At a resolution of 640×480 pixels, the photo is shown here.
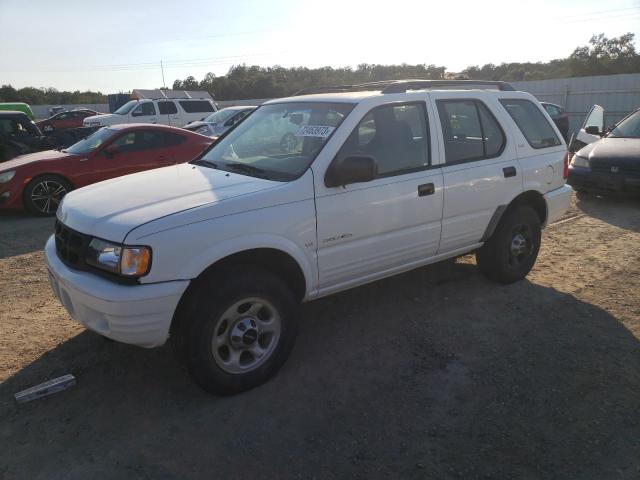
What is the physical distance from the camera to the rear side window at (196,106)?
1981 cm

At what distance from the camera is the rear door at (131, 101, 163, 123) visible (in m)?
18.5

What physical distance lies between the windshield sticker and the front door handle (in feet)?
2.78

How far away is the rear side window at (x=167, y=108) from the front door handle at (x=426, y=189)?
17.1 m

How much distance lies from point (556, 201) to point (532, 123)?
2.66 ft

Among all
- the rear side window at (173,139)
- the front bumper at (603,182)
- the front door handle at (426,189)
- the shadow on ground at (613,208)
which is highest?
the rear side window at (173,139)

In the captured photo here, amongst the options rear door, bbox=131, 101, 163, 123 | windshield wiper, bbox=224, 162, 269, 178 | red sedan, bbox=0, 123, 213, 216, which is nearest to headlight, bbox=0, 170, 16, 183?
red sedan, bbox=0, 123, 213, 216

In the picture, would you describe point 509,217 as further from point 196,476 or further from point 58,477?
point 58,477

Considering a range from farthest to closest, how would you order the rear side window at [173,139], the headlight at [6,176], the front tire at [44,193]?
the rear side window at [173,139]
the front tire at [44,193]
the headlight at [6,176]

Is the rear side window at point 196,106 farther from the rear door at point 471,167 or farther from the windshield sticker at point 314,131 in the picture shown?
the windshield sticker at point 314,131

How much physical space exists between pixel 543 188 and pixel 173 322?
3.67m

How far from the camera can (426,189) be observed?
393 centimetres

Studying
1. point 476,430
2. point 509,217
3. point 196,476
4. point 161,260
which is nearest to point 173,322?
point 161,260

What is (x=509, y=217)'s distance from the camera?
471 centimetres

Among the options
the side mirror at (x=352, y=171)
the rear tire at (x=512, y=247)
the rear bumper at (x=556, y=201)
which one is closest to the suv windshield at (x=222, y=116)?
the rear bumper at (x=556, y=201)
